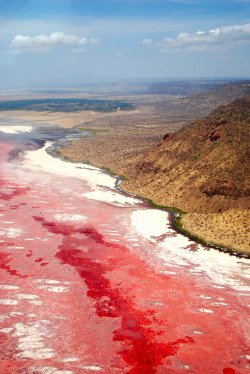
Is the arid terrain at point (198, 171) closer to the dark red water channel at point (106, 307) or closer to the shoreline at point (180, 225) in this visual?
the shoreline at point (180, 225)

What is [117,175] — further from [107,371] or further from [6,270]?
[107,371]

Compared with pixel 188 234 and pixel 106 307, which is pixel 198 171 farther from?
pixel 106 307

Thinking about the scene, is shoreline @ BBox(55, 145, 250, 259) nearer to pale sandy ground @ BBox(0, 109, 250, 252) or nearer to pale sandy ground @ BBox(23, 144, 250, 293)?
pale sandy ground @ BBox(0, 109, 250, 252)

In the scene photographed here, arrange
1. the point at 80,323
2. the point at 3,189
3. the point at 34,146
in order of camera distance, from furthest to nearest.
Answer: the point at 34,146
the point at 3,189
the point at 80,323

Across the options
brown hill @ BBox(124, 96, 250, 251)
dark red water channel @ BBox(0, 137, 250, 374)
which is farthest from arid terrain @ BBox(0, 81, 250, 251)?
dark red water channel @ BBox(0, 137, 250, 374)

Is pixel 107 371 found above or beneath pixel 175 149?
beneath

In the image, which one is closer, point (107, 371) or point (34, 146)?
point (107, 371)

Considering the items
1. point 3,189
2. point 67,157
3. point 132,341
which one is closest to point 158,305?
point 132,341
